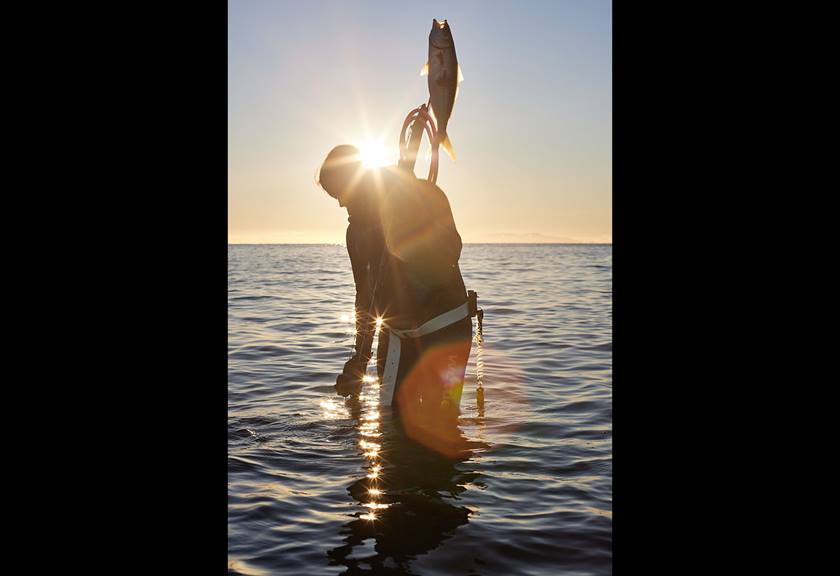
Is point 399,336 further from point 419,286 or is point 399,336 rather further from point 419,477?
point 419,477

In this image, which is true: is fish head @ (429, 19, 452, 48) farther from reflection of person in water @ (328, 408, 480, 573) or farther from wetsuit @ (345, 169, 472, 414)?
reflection of person in water @ (328, 408, 480, 573)

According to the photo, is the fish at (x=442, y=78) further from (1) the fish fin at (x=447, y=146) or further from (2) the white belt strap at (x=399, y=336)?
(2) the white belt strap at (x=399, y=336)

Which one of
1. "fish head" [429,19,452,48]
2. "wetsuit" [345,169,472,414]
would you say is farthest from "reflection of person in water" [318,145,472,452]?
"fish head" [429,19,452,48]

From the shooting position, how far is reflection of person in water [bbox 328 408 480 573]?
14.6ft

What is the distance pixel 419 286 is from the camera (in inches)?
246

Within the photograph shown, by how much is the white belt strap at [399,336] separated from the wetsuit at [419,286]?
23mm

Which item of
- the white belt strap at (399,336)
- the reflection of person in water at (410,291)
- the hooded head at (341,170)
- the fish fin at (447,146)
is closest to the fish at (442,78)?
the fish fin at (447,146)

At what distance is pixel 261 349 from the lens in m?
12.6

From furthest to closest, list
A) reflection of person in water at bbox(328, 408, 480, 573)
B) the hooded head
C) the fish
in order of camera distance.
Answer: the hooded head
the fish
reflection of person in water at bbox(328, 408, 480, 573)

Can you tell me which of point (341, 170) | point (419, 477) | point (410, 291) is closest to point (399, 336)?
point (410, 291)

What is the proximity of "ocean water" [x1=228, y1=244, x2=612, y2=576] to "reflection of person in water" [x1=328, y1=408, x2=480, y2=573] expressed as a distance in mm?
13
